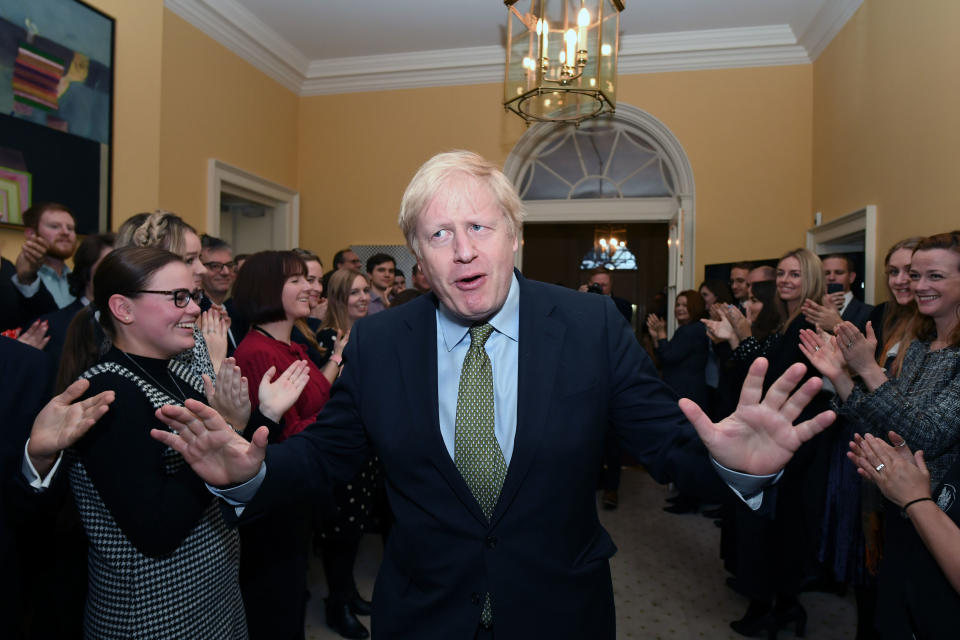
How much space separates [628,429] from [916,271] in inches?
60.5

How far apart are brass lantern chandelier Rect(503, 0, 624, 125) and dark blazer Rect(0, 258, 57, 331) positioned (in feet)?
8.74

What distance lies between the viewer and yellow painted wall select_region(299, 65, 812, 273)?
5.92 m

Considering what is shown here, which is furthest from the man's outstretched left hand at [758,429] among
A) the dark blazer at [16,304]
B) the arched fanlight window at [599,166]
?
the arched fanlight window at [599,166]

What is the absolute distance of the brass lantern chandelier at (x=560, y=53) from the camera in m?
3.39

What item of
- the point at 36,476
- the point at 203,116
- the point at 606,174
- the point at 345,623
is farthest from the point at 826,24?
the point at 36,476

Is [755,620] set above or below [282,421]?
below

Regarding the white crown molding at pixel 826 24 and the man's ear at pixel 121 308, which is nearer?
the man's ear at pixel 121 308

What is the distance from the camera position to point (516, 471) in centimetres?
117

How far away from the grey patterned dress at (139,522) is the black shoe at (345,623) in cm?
130

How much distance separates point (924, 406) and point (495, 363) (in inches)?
57.6

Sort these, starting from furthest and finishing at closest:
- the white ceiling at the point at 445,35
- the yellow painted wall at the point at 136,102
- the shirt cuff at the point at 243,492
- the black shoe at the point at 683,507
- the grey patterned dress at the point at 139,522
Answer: the white ceiling at the point at 445,35 → the black shoe at the point at 683,507 → the yellow painted wall at the point at 136,102 → the grey patterned dress at the point at 139,522 → the shirt cuff at the point at 243,492

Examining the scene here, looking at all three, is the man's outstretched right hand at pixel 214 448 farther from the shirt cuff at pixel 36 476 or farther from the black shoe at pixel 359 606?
the black shoe at pixel 359 606

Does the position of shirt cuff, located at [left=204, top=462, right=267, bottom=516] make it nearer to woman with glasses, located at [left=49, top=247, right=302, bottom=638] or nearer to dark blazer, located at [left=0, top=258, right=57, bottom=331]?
woman with glasses, located at [left=49, top=247, right=302, bottom=638]

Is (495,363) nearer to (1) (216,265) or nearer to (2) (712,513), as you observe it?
(1) (216,265)
